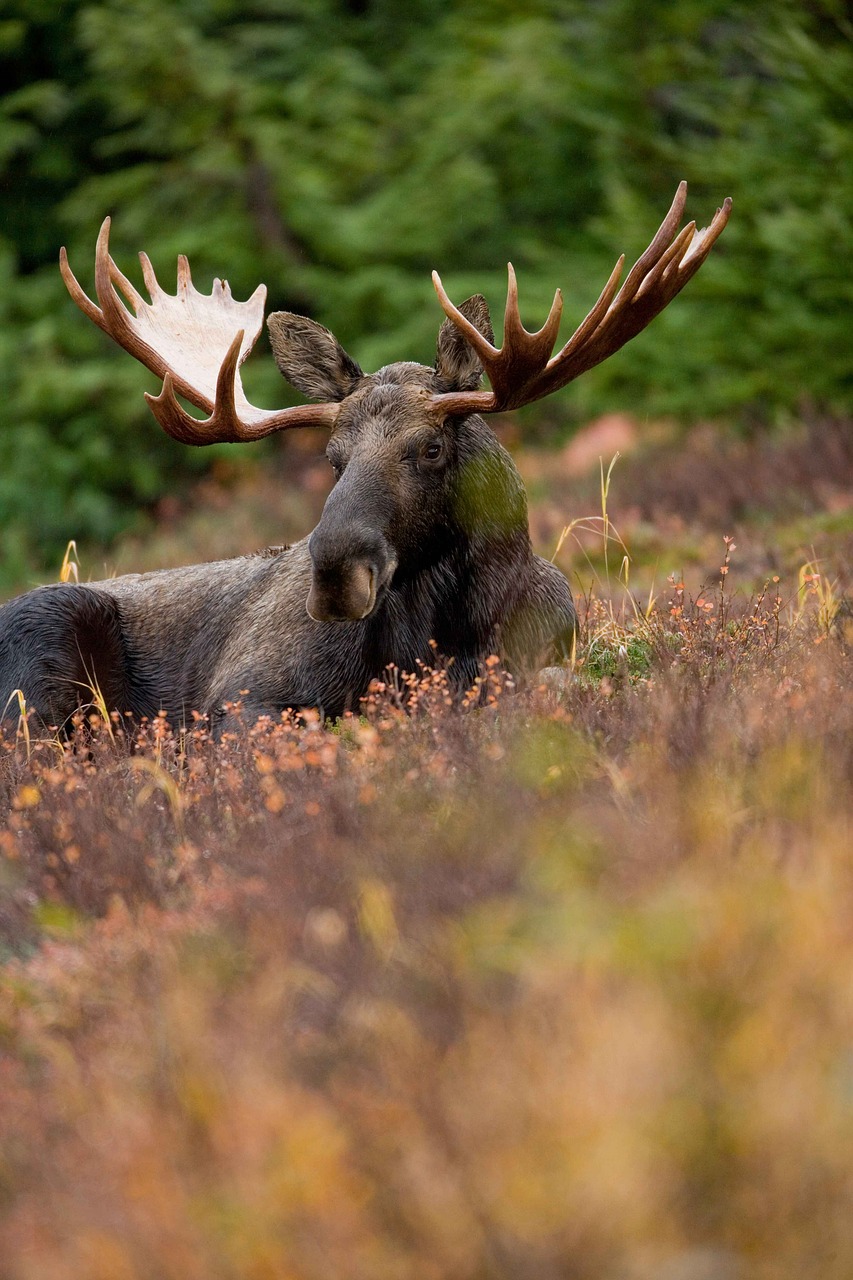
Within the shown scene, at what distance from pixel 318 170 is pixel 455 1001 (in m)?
18.3

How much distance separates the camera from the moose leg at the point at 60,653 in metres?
6.13

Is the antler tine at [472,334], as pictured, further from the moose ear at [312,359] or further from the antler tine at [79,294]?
the antler tine at [79,294]

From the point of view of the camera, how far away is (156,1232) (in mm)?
2090

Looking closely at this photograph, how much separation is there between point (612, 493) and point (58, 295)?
35.3ft

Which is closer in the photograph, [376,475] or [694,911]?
[694,911]

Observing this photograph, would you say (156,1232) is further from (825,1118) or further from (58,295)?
(58,295)

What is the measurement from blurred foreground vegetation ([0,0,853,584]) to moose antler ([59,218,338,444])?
9.48m

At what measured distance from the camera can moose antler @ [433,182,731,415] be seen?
16.8 feet

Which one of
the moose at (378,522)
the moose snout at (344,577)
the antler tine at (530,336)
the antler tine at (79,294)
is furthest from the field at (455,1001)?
the antler tine at (79,294)

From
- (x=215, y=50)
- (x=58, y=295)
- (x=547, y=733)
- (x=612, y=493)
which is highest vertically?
(x=547, y=733)

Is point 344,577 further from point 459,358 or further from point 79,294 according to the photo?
point 79,294

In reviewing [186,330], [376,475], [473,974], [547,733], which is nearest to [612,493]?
[186,330]

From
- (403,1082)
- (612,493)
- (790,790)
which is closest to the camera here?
(403,1082)

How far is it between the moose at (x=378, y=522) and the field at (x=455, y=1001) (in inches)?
46.7
